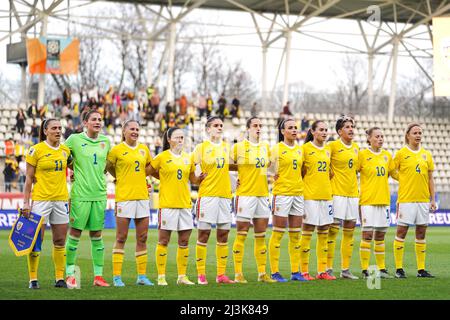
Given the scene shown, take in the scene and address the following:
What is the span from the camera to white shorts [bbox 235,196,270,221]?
40.2 feet

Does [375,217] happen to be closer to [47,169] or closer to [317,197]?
[317,197]

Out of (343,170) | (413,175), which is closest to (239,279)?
(343,170)

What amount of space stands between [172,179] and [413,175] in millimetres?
3894

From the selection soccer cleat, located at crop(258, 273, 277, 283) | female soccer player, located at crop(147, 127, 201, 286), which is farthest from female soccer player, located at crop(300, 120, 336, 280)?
female soccer player, located at crop(147, 127, 201, 286)

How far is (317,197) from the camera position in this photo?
12664 mm

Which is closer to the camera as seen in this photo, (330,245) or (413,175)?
(330,245)

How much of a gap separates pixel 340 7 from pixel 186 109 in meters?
8.82

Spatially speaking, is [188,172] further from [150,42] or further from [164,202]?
[150,42]

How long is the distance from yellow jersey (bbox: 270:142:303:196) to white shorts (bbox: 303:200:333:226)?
0.25 metres

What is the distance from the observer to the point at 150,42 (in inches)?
1499

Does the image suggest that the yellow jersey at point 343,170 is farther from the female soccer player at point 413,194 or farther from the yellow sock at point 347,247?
the female soccer player at point 413,194

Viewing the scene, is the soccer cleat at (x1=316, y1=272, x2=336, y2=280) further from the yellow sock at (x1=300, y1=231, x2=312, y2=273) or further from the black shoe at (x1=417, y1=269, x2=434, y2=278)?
the black shoe at (x1=417, y1=269, x2=434, y2=278)

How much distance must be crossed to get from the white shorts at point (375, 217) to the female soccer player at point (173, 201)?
2.82m
